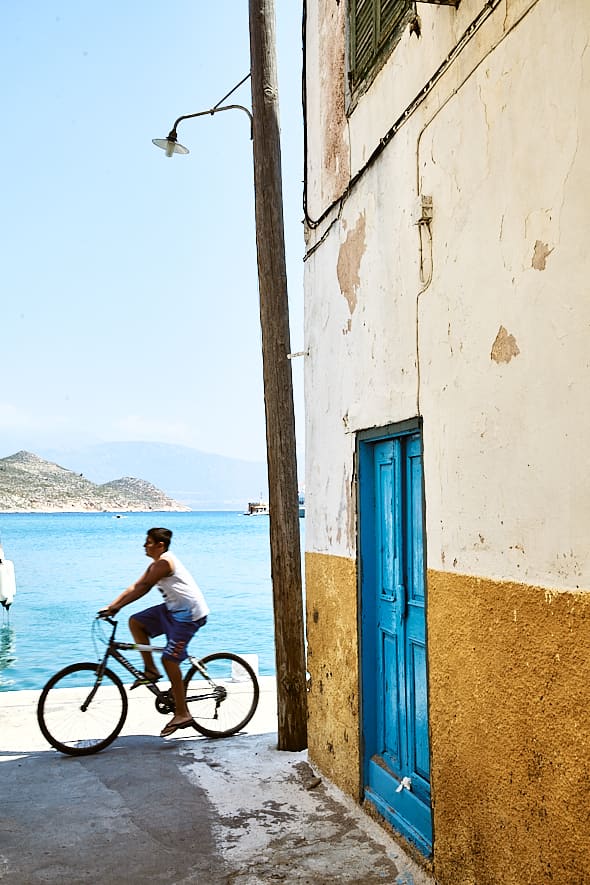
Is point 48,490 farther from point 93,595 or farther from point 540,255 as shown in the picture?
point 540,255

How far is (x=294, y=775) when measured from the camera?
6738 mm

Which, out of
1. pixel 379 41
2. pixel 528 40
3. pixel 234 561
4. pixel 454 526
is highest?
pixel 379 41

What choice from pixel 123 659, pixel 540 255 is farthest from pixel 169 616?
pixel 540 255

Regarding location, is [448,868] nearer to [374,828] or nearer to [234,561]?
[374,828]

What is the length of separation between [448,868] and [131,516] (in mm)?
172934

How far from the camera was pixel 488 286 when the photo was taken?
4.09m

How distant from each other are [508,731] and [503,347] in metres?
1.59

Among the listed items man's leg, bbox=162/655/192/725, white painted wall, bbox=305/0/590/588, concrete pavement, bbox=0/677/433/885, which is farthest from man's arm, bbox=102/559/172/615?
white painted wall, bbox=305/0/590/588

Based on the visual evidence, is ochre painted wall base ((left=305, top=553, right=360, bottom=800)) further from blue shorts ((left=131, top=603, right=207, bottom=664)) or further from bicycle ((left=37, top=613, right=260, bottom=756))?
bicycle ((left=37, top=613, right=260, bottom=756))

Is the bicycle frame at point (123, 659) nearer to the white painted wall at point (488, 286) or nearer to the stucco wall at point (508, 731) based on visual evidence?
the white painted wall at point (488, 286)

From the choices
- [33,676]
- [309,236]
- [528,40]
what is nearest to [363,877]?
[528,40]

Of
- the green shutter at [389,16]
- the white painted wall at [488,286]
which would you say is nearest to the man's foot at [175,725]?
the white painted wall at [488,286]

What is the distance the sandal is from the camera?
7.69 meters

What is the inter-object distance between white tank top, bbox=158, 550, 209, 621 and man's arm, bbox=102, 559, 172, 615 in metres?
0.05
